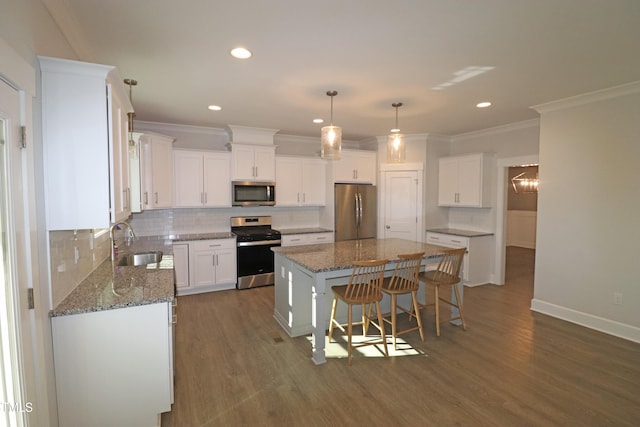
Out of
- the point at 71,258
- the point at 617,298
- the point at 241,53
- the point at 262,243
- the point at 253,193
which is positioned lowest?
the point at 617,298

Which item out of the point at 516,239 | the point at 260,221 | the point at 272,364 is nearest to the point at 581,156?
the point at 272,364

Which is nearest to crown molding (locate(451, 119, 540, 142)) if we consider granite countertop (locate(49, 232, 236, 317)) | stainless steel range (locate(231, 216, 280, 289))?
stainless steel range (locate(231, 216, 280, 289))

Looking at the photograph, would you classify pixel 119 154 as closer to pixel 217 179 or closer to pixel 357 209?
pixel 217 179

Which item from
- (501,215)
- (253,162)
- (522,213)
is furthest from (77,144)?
(522,213)

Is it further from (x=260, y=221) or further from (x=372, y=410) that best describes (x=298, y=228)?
(x=372, y=410)

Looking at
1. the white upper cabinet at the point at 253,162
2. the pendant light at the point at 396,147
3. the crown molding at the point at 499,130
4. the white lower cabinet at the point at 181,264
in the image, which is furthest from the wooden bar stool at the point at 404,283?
the crown molding at the point at 499,130

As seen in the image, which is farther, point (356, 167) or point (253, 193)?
point (356, 167)

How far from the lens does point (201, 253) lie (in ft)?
15.4

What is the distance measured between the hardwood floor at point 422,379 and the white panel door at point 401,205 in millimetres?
2326

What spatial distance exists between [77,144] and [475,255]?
532 cm

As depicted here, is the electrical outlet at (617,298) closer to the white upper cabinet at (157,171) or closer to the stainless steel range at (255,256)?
the stainless steel range at (255,256)

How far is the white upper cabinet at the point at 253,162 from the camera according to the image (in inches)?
197

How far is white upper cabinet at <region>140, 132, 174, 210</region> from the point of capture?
4.15m

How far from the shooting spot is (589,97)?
3.48 meters
